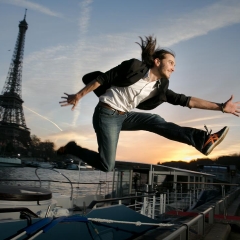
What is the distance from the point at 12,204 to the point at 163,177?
15.2 m

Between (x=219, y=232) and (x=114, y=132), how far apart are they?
3.70 meters

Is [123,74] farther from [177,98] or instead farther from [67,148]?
[67,148]

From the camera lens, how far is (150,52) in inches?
132

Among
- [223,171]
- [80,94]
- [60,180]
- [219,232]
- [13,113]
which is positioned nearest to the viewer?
[80,94]

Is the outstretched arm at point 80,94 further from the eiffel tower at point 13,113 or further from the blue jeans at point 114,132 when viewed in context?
the eiffel tower at point 13,113

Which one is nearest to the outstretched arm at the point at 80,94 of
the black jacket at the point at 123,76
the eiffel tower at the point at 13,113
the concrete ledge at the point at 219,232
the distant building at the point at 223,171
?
the black jacket at the point at 123,76

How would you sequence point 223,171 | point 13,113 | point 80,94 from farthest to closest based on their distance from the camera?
1. point 13,113
2. point 223,171
3. point 80,94

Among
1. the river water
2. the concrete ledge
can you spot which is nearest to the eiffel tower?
the river water

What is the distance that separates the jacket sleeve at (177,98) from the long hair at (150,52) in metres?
0.44

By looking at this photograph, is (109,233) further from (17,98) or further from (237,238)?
(17,98)

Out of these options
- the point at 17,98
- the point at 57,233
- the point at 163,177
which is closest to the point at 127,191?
the point at 163,177

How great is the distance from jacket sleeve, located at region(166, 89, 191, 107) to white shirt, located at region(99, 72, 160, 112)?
0.93 feet

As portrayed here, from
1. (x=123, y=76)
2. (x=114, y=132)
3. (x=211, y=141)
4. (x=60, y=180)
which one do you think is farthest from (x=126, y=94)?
(x=60, y=180)

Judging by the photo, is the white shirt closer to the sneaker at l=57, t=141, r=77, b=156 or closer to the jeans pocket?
the jeans pocket
